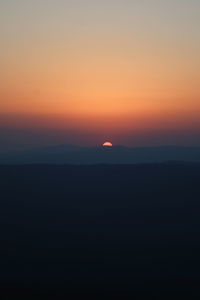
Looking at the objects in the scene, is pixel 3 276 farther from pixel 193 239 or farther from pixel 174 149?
pixel 174 149

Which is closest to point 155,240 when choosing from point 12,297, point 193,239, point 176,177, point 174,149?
point 193,239

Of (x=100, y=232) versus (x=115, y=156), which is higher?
(x=115, y=156)

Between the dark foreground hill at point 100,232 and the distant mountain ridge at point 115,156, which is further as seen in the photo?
the distant mountain ridge at point 115,156

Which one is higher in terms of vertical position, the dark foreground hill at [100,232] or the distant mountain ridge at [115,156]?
the distant mountain ridge at [115,156]

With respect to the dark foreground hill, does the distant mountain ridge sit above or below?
above

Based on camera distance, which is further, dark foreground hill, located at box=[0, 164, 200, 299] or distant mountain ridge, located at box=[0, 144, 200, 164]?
distant mountain ridge, located at box=[0, 144, 200, 164]
